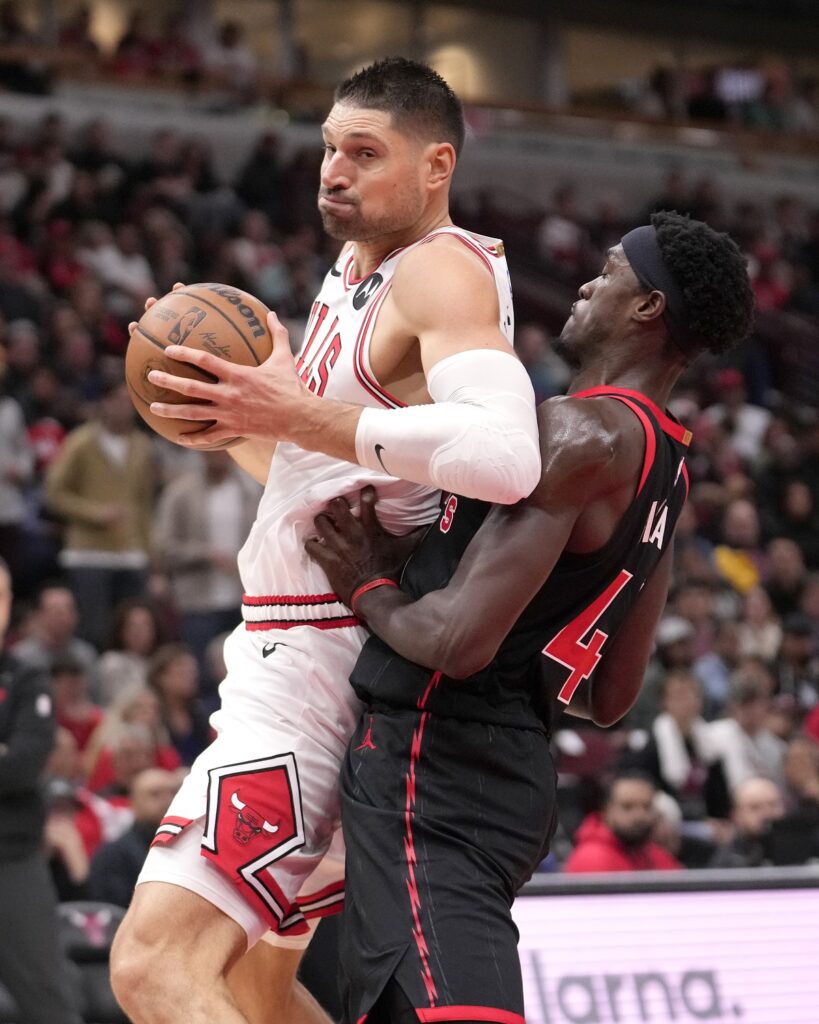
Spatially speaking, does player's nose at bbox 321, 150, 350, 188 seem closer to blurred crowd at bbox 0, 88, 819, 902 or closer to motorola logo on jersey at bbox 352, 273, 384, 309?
motorola logo on jersey at bbox 352, 273, 384, 309

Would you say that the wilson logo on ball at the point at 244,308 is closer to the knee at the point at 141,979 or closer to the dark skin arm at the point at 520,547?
the dark skin arm at the point at 520,547

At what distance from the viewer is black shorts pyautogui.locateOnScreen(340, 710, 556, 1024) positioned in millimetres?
3080

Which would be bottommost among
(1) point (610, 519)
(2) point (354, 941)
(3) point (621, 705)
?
(2) point (354, 941)

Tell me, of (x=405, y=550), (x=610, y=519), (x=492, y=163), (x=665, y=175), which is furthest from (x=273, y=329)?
(x=665, y=175)

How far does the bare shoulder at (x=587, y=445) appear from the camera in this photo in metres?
3.20

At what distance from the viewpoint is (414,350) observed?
3451 millimetres

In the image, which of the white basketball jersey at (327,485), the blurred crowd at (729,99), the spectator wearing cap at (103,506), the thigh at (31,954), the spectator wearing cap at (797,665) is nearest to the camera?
the white basketball jersey at (327,485)

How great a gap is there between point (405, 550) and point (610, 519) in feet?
1.57

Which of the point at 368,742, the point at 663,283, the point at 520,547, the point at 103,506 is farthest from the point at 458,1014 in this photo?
the point at 103,506

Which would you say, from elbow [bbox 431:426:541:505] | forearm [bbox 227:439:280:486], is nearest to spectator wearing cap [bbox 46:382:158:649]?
forearm [bbox 227:439:280:486]

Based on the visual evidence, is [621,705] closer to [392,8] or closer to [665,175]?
[665,175]

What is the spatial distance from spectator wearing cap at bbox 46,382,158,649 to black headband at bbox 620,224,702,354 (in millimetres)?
7095

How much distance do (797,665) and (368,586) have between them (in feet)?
28.9

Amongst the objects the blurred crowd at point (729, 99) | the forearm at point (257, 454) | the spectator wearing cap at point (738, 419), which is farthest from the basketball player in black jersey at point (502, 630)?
the blurred crowd at point (729, 99)
